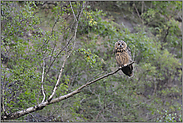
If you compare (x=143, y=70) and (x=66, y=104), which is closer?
(x=66, y=104)

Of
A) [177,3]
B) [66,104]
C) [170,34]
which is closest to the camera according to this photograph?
[66,104]

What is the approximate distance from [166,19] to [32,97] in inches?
370

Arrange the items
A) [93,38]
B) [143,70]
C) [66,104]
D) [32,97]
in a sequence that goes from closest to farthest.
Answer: [32,97]
[66,104]
[93,38]
[143,70]

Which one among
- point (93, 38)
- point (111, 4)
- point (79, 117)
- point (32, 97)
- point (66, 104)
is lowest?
point (79, 117)

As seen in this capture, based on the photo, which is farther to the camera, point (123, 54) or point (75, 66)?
point (75, 66)

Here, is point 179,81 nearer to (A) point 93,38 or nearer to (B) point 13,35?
(A) point 93,38

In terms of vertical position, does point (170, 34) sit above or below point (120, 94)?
above

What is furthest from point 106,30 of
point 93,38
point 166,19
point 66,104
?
point 166,19

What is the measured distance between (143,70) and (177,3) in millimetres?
4254

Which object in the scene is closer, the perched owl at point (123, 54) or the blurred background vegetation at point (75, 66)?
the perched owl at point (123, 54)

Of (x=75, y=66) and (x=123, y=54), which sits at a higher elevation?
(x=123, y=54)

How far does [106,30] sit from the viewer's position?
6.31m

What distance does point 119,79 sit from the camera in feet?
20.8

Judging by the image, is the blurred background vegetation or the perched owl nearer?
the perched owl
